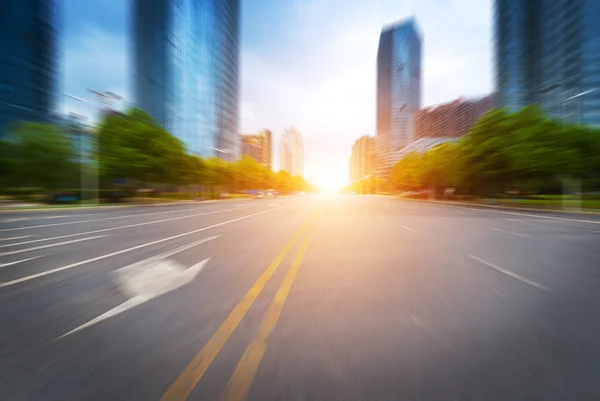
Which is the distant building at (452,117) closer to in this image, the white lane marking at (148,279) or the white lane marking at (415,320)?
the white lane marking at (415,320)

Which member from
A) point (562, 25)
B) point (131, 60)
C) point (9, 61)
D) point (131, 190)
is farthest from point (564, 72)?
point (9, 61)

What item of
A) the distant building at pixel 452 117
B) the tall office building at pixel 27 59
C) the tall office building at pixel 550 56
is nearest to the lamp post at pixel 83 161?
the tall office building at pixel 27 59

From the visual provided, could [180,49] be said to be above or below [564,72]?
above

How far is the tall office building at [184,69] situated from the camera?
2980 inches

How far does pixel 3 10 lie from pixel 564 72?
123 m

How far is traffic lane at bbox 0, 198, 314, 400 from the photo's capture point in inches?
80.2

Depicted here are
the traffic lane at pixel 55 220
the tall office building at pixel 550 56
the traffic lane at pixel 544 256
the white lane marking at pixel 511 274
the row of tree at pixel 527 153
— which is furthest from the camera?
the tall office building at pixel 550 56

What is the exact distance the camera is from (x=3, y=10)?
53.2 metres

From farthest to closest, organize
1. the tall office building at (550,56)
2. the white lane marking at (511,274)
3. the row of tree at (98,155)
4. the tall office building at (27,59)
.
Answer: the tall office building at (550,56), the tall office building at (27,59), the row of tree at (98,155), the white lane marking at (511,274)

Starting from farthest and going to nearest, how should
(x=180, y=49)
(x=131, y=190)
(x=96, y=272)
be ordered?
(x=180, y=49), (x=131, y=190), (x=96, y=272)

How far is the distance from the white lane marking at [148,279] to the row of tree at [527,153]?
3361 cm

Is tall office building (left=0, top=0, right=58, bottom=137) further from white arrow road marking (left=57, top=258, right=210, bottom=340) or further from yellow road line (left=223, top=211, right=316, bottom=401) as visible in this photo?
yellow road line (left=223, top=211, right=316, bottom=401)

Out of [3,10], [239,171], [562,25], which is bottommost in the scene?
[239,171]

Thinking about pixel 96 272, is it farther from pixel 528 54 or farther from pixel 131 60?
pixel 528 54
